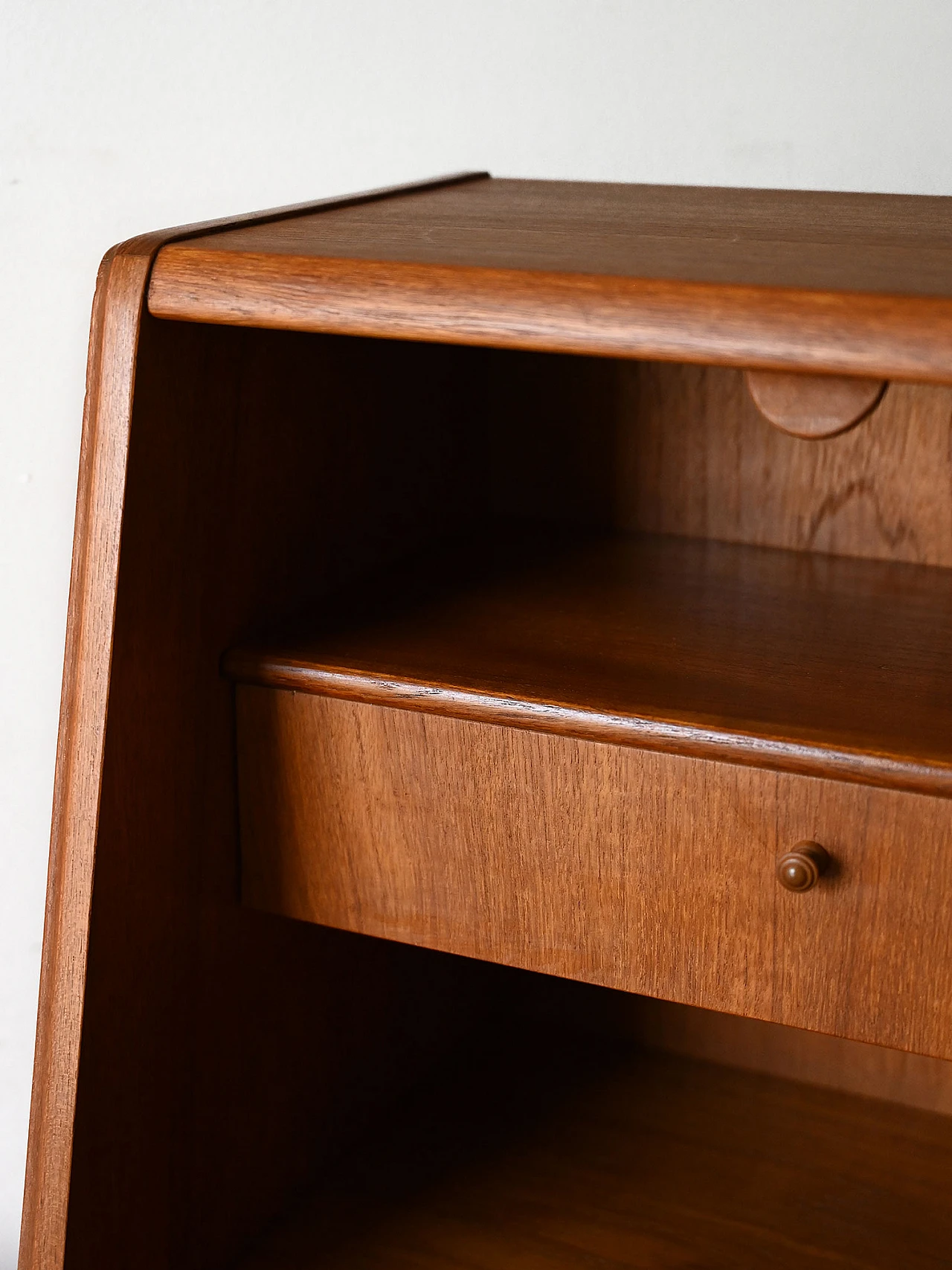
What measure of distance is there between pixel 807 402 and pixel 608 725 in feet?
0.63

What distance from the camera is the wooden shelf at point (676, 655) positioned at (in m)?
0.70

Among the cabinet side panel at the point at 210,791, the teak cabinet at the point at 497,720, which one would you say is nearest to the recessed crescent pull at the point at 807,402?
the teak cabinet at the point at 497,720

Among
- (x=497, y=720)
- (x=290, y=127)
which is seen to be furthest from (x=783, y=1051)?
(x=290, y=127)

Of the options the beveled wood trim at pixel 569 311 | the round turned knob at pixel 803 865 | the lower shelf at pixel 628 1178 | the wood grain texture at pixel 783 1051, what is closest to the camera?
the beveled wood trim at pixel 569 311

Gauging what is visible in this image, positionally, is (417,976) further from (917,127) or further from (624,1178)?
(917,127)

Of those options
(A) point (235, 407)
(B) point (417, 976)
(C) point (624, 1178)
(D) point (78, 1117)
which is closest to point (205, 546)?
(A) point (235, 407)

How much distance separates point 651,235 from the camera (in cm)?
79

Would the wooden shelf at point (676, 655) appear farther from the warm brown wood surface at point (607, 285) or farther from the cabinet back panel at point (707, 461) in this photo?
the warm brown wood surface at point (607, 285)

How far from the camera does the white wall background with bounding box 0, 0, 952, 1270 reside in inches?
41.5

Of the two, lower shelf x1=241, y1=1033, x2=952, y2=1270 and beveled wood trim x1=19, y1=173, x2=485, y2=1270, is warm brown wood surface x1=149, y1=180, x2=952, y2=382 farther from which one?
lower shelf x1=241, y1=1033, x2=952, y2=1270

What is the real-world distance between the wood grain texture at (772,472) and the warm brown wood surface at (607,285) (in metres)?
0.19

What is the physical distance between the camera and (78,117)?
1.29m

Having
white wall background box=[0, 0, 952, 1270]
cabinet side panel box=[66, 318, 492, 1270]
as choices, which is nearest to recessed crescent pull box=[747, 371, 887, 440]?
cabinet side panel box=[66, 318, 492, 1270]

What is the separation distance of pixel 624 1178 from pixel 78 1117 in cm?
45
